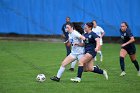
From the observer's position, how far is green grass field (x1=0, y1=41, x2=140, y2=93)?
1309cm

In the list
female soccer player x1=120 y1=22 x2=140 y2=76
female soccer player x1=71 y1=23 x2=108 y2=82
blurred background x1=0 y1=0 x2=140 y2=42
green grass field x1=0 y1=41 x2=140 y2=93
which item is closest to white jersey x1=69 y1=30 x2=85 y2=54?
female soccer player x1=71 y1=23 x2=108 y2=82

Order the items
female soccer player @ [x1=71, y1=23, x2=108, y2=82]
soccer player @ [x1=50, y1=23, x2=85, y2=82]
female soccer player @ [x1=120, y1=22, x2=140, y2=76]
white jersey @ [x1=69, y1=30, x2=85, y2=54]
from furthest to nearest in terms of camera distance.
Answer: female soccer player @ [x1=120, y1=22, x2=140, y2=76] → white jersey @ [x1=69, y1=30, x2=85, y2=54] → soccer player @ [x1=50, y1=23, x2=85, y2=82] → female soccer player @ [x1=71, y1=23, x2=108, y2=82]

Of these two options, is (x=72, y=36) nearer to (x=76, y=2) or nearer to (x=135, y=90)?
Answer: (x=135, y=90)

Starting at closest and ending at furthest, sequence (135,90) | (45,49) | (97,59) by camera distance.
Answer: (135,90)
(97,59)
(45,49)

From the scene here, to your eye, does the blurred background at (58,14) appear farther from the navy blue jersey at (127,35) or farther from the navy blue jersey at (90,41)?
the navy blue jersey at (90,41)

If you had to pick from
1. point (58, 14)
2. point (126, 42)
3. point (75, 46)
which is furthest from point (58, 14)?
point (75, 46)

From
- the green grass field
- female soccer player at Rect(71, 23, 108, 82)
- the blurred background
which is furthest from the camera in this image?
the blurred background

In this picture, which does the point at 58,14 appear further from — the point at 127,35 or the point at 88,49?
the point at 88,49

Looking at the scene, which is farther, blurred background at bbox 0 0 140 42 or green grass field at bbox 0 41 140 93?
blurred background at bbox 0 0 140 42

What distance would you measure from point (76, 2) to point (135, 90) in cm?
2042

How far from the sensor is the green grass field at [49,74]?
42.9 feet

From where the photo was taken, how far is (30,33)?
33844 millimetres

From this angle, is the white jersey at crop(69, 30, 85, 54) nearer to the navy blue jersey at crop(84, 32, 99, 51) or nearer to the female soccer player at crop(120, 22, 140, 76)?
the navy blue jersey at crop(84, 32, 99, 51)

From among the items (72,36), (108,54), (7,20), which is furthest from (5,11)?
(72,36)
